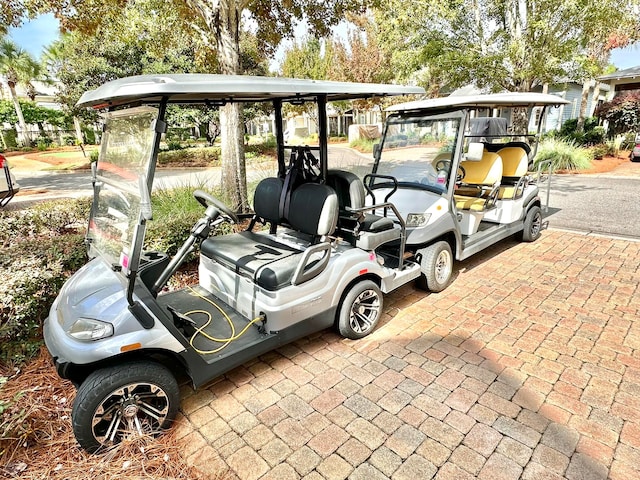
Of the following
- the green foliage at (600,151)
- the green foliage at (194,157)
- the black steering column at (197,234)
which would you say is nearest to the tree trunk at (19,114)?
the green foliage at (194,157)

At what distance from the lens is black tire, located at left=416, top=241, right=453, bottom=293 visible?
12.3ft

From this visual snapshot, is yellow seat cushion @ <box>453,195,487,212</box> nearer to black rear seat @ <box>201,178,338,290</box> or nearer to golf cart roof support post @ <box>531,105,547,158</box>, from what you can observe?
golf cart roof support post @ <box>531,105,547,158</box>

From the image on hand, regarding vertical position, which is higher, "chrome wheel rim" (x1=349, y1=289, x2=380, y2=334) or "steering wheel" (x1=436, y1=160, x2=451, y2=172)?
"steering wheel" (x1=436, y1=160, x2=451, y2=172)

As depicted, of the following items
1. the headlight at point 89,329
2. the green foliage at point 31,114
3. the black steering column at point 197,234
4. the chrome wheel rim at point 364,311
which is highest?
the green foliage at point 31,114

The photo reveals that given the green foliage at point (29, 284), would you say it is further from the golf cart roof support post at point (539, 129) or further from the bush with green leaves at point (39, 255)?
the golf cart roof support post at point (539, 129)

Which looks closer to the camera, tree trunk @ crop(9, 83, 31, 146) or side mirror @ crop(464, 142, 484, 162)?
side mirror @ crop(464, 142, 484, 162)

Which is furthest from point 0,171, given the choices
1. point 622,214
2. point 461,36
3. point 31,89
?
point 31,89

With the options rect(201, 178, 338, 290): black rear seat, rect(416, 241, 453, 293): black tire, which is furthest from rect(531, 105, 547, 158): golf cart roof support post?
rect(201, 178, 338, 290): black rear seat

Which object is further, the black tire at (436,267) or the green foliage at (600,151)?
the green foliage at (600,151)

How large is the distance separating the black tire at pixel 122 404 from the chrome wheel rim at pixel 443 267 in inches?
107

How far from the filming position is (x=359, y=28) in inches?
734

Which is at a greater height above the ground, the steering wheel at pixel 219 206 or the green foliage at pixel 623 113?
the green foliage at pixel 623 113

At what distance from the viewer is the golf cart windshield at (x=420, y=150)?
399 centimetres

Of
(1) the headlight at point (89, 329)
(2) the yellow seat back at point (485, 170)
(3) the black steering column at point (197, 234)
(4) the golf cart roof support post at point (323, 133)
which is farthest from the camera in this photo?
(2) the yellow seat back at point (485, 170)
